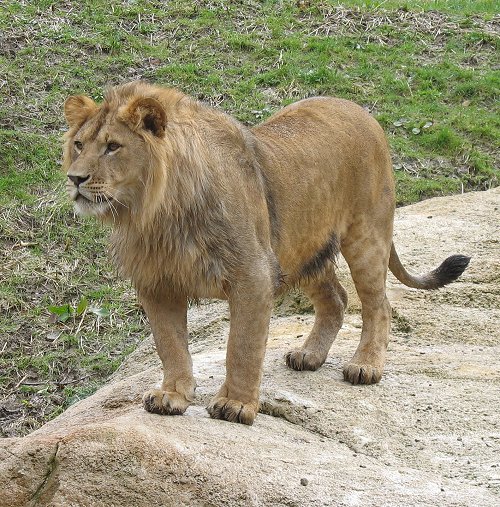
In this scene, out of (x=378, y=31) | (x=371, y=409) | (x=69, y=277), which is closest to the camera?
(x=371, y=409)

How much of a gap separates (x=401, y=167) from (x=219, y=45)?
306cm

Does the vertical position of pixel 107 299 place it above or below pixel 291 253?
below

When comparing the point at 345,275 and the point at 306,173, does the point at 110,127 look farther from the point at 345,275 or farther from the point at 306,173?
the point at 345,275

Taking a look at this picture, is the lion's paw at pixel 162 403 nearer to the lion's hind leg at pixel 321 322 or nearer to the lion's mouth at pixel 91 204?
the lion's mouth at pixel 91 204

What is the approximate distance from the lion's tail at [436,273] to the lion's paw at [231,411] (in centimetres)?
241

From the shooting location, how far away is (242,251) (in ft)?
17.5

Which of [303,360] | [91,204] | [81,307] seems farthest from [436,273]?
[81,307]

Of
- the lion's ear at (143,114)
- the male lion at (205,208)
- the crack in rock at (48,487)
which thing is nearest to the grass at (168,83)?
the male lion at (205,208)

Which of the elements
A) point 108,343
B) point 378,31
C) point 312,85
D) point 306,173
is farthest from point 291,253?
point 378,31

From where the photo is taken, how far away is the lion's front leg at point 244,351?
5312 mm

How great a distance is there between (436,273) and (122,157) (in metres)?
3.08

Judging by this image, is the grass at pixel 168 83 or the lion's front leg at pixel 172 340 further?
the grass at pixel 168 83

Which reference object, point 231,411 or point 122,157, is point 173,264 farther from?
point 231,411

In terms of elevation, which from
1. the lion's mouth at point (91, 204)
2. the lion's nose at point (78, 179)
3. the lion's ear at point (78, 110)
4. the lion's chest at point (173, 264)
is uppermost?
the lion's ear at point (78, 110)
